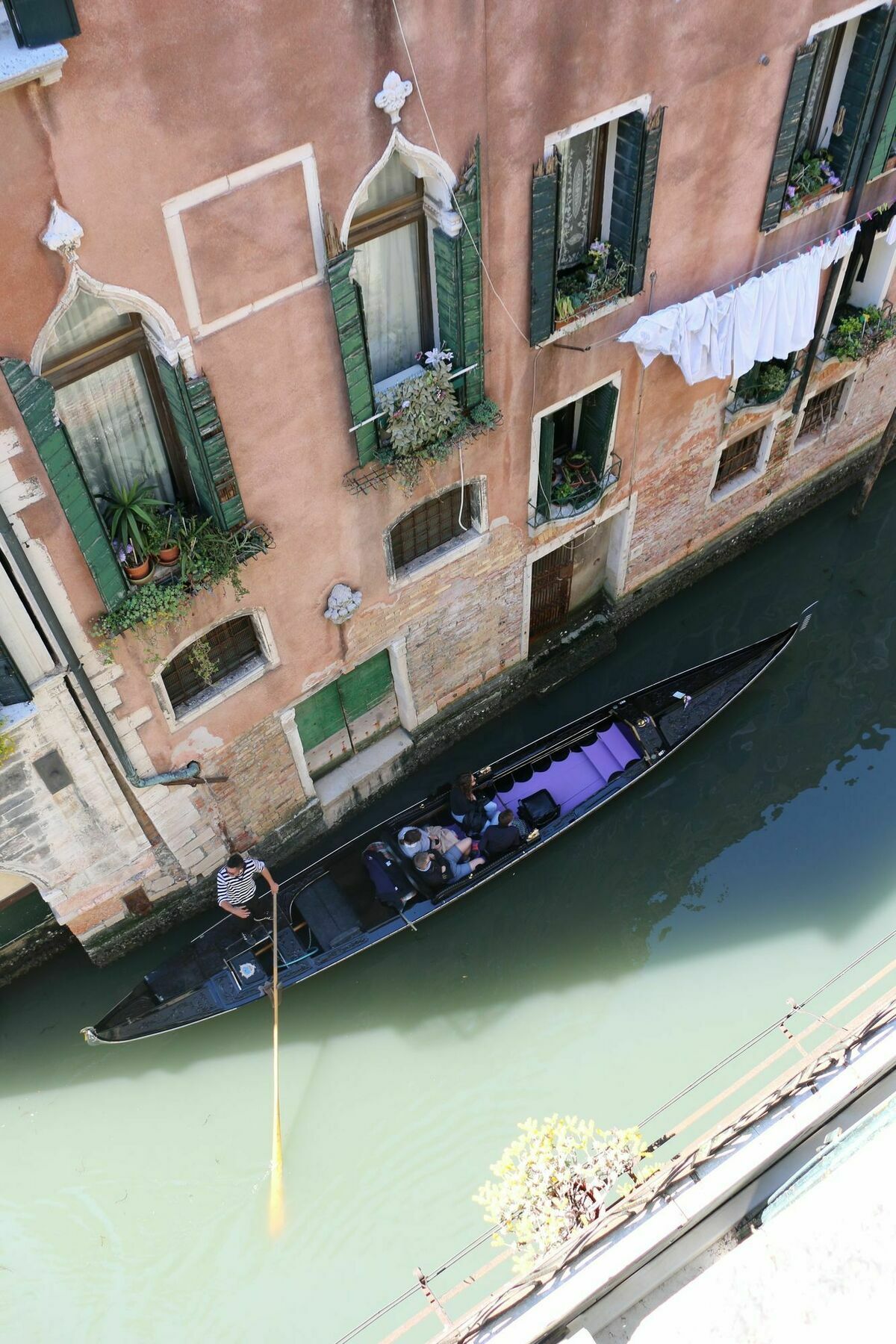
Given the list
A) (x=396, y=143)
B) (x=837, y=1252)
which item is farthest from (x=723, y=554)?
(x=837, y=1252)

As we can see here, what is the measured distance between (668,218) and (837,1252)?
9.11m

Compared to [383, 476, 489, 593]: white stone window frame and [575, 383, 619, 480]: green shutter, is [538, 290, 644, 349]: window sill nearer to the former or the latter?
[575, 383, 619, 480]: green shutter

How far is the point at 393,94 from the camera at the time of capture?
7.91 m

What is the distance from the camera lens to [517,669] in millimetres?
14445

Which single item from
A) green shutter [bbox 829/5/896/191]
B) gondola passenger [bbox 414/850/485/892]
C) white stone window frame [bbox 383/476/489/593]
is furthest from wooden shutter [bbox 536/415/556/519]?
green shutter [bbox 829/5/896/191]

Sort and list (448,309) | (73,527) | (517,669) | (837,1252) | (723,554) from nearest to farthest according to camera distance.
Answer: (837,1252) → (73,527) → (448,309) → (517,669) → (723,554)

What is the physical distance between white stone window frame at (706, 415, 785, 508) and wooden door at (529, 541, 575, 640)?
2.27 m

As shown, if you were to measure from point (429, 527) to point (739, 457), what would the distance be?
5.37 m

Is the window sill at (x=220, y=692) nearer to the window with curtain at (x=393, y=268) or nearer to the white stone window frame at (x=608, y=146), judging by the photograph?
the window with curtain at (x=393, y=268)

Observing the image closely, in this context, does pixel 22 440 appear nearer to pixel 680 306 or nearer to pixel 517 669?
pixel 680 306

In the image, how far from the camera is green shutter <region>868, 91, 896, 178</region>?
11602mm

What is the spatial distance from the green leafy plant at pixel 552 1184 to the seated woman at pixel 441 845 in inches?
142

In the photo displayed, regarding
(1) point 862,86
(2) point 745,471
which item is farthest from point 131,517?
(2) point 745,471

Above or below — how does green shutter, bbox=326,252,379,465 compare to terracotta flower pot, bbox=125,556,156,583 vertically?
above
